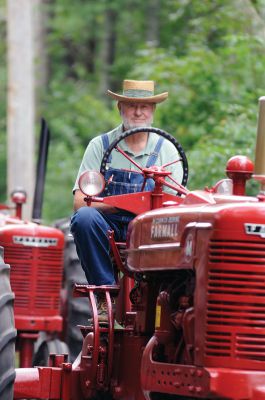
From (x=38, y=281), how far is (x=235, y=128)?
3491mm

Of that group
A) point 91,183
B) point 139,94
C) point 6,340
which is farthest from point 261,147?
point 139,94

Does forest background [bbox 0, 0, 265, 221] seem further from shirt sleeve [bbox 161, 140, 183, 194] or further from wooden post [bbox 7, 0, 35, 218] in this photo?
shirt sleeve [bbox 161, 140, 183, 194]

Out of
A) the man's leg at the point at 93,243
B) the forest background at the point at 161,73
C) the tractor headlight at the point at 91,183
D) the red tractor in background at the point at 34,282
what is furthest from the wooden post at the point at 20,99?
the tractor headlight at the point at 91,183

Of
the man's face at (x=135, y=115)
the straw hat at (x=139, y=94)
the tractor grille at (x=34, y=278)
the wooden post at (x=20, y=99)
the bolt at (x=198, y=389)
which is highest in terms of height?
the wooden post at (x=20, y=99)

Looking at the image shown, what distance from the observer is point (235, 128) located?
53.1 ft

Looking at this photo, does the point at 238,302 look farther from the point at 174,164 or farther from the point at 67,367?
the point at 174,164

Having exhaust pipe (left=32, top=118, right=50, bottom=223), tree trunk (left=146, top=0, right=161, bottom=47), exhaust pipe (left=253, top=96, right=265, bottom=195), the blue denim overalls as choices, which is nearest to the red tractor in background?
exhaust pipe (left=32, top=118, right=50, bottom=223)

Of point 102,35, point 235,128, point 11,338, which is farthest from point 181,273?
point 102,35

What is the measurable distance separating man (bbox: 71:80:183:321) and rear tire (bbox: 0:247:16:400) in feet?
3.56

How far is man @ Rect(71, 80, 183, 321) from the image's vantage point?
9469mm

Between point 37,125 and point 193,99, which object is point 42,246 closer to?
point 193,99

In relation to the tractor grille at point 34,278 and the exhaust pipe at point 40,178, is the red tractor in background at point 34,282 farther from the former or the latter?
the exhaust pipe at point 40,178

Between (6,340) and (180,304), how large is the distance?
3.30ft

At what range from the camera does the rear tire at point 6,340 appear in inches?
316
